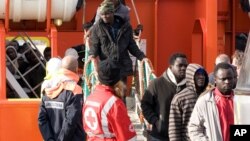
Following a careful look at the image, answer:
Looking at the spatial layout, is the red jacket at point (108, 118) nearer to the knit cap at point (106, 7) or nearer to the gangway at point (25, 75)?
the knit cap at point (106, 7)

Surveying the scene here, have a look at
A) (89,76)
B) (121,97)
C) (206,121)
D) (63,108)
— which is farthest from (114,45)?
(206,121)

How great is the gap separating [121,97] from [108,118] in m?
0.22

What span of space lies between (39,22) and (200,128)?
244 inches

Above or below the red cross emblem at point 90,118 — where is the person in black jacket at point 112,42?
above

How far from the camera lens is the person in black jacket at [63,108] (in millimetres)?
6379

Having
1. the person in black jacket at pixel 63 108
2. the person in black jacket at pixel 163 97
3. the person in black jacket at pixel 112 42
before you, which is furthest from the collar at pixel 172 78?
the person in black jacket at pixel 112 42

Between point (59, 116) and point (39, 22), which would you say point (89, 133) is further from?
point (39, 22)

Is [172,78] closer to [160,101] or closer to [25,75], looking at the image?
[160,101]

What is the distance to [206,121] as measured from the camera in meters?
4.84

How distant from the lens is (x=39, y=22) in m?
10.7

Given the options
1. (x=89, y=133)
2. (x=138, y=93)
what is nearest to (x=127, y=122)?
(x=89, y=133)

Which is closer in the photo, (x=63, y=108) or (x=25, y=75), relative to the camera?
(x=63, y=108)

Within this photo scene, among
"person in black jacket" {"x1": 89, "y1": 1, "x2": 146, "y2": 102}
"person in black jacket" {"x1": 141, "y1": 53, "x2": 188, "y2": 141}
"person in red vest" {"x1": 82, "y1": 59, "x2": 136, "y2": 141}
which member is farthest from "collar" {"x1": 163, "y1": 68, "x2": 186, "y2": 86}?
"person in red vest" {"x1": 82, "y1": 59, "x2": 136, "y2": 141}

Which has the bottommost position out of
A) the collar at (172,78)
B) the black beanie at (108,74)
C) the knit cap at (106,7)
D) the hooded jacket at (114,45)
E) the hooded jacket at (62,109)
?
the hooded jacket at (62,109)
